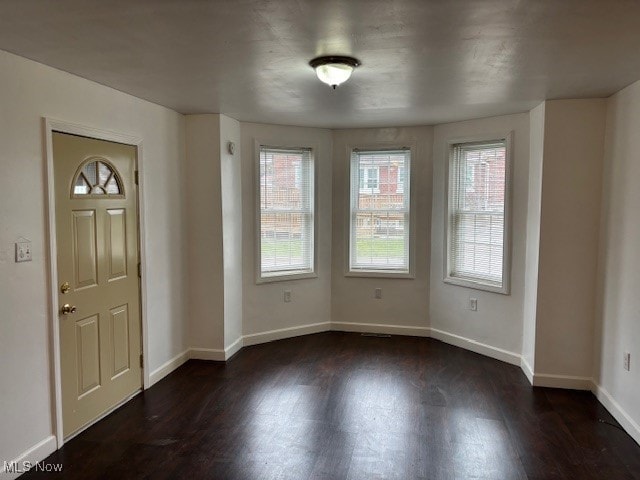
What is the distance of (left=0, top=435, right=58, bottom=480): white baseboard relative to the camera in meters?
2.49

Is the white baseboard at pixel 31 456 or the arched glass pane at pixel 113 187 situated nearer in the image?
the white baseboard at pixel 31 456

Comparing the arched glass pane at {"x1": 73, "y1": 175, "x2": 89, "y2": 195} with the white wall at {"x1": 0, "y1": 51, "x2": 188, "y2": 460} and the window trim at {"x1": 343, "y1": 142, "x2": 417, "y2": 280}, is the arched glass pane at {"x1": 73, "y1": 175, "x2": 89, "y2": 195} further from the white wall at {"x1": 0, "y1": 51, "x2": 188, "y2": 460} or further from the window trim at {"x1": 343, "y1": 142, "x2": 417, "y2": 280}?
the window trim at {"x1": 343, "y1": 142, "x2": 417, "y2": 280}

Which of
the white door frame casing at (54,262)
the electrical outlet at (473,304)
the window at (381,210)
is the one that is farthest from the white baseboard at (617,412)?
the white door frame casing at (54,262)

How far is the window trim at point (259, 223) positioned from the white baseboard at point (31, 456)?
248cm

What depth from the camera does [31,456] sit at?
2645mm

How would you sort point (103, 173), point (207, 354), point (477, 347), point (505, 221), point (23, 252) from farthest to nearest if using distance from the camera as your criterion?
point (477, 347) → point (207, 354) → point (505, 221) → point (103, 173) → point (23, 252)

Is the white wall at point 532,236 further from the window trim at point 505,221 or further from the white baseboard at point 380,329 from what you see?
the white baseboard at point 380,329

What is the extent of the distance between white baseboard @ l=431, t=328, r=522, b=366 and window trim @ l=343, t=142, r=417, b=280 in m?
0.70

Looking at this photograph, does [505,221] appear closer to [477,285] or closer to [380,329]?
[477,285]

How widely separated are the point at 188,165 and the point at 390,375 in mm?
2676

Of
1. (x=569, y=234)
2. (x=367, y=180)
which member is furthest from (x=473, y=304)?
(x=367, y=180)

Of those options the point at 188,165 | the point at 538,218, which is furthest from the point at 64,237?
the point at 538,218

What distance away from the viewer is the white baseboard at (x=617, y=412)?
3004 millimetres

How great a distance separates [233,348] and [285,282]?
0.91 metres
